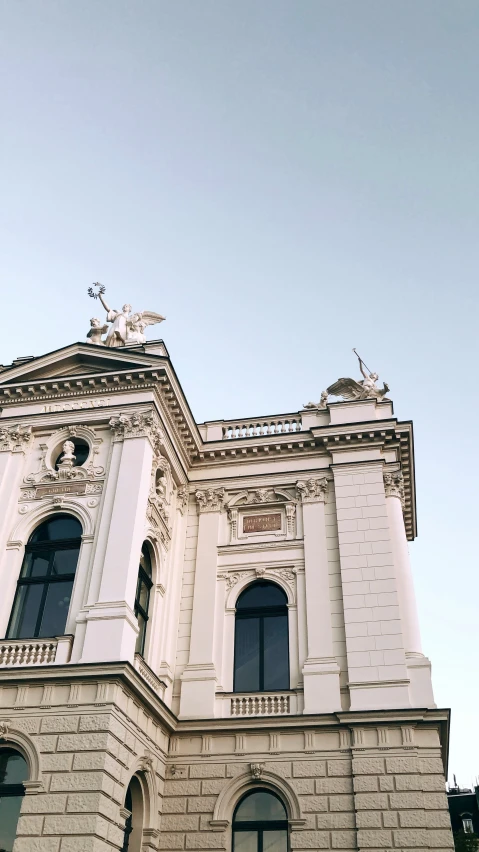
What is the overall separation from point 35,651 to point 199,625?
5.43m

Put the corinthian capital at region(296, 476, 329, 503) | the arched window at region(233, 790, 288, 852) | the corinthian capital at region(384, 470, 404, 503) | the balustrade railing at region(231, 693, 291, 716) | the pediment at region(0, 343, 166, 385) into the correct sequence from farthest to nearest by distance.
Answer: the corinthian capital at region(296, 476, 329, 503) < the corinthian capital at region(384, 470, 404, 503) < the pediment at region(0, 343, 166, 385) < the balustrade railing at region(231, 693, 291, 716) < the arched window at region(233, 790, 288, 852)

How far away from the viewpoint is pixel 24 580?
1930 cm

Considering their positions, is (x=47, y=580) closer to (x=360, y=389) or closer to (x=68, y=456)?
(x=68, y=456)

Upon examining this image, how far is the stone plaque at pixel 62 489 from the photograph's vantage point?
20438mm

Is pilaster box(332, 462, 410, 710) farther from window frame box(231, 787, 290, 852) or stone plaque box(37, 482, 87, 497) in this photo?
stone plaque box(37, 482, 87, 497)

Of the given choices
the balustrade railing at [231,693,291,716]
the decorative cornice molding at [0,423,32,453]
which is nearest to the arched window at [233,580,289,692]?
the balustrade railing at [231,693,291,716]

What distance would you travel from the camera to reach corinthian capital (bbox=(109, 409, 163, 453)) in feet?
68.6

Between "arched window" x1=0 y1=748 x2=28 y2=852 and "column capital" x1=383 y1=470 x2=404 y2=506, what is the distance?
40.5 ft

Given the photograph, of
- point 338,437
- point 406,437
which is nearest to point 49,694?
point 338,437

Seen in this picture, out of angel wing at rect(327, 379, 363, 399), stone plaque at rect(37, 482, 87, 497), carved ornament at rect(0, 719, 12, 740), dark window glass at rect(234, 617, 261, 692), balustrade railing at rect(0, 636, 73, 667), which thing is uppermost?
angel wing at rect(327, 379, 363, 399)

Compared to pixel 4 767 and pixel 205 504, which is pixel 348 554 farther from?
pixel 4 767

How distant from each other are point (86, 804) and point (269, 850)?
207 inches

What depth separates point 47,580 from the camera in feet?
63.1

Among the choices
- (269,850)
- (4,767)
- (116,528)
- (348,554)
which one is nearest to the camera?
(4,767)
